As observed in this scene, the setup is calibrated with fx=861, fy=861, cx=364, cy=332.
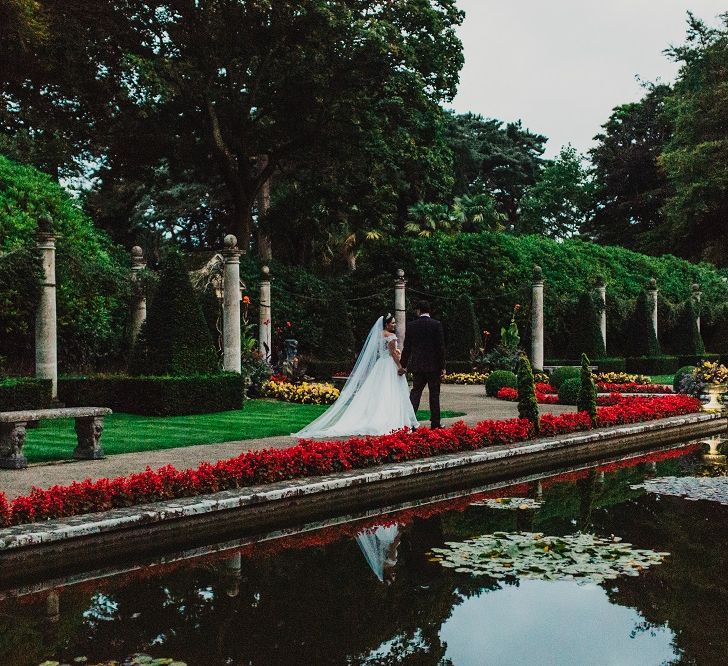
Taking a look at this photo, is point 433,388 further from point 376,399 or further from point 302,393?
point 302,393

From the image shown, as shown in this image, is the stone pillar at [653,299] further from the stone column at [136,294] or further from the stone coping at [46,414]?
the stone coping at [46,414]

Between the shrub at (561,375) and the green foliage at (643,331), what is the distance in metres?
10.2

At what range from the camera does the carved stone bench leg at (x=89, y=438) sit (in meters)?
9.86

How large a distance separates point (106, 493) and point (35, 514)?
23.7 inches

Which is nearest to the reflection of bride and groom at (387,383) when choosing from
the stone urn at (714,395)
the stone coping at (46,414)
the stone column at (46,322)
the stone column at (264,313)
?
the stone coping at (46,414)

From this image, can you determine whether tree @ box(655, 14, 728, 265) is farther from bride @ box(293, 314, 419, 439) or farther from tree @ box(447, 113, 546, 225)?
bride @ box(293, 314, 419, 439)

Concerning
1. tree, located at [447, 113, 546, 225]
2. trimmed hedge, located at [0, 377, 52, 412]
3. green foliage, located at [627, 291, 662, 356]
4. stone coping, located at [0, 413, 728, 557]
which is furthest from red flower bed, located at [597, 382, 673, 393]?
tree, located at [447, 113, 546, 225]

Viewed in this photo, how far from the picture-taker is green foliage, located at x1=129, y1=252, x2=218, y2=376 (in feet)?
49.8

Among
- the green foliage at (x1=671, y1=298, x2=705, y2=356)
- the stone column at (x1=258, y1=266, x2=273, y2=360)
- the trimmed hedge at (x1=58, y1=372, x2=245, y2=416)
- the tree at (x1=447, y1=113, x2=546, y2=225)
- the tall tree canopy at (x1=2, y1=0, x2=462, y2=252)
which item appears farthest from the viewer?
the tree at (x1=447, y1=113, x2=546, y2=225)

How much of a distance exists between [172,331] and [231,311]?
2183 millimetres

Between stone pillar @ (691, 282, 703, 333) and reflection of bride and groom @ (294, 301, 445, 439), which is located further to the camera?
stone pillar @ (691, 282, 703, 333)

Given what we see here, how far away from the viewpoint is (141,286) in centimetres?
1762

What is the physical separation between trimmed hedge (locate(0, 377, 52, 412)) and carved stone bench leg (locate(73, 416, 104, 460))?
9.79ft

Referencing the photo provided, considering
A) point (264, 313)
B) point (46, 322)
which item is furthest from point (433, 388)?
point (264, 313)
